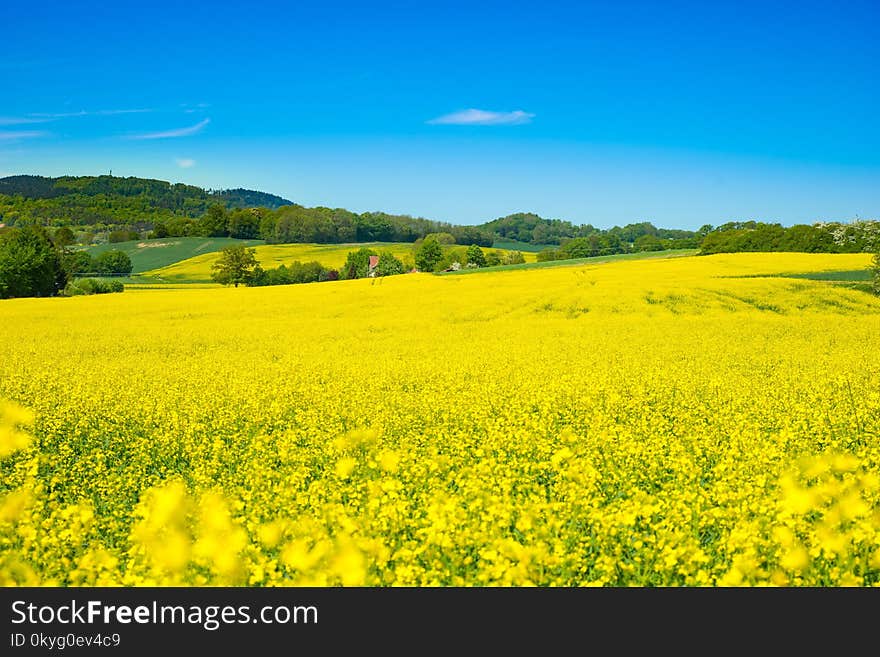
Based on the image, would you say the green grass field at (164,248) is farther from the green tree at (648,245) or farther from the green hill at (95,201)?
the green tree at (648,245)

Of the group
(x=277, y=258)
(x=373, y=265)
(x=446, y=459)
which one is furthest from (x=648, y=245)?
(x=446, y=459)

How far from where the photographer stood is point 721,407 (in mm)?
10219

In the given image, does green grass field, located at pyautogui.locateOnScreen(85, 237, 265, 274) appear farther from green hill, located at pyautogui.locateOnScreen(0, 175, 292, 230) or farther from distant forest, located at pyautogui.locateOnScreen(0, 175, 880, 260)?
green hill, located at pyautogui.locateOnScreen(0, 175, 292, 230)

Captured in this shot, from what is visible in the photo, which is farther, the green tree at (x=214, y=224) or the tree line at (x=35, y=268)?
the green tree at (x=214, y=224)

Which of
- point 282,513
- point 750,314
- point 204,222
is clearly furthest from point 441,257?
point 282,513

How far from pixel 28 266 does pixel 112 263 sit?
1909 inches

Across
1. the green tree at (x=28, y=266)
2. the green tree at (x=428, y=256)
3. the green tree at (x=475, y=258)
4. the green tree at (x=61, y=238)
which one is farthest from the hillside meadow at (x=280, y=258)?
the green tree at (x=28, y=266)

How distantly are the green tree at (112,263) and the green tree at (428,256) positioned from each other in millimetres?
38007

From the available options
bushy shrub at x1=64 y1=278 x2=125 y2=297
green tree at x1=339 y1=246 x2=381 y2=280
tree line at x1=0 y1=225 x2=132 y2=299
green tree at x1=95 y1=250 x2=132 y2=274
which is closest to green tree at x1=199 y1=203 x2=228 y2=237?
green tree at x1=95 y1=250 x2=132 y2=274

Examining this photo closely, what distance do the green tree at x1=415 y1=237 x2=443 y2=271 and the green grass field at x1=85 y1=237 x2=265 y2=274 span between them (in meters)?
27.2

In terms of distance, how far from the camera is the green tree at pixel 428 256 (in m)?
87.8

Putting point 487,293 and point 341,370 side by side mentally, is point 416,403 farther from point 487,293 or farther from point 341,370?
point 487,293

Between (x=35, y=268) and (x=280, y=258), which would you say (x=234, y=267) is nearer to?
(x=35, y=268)

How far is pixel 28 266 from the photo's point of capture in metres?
43.2
